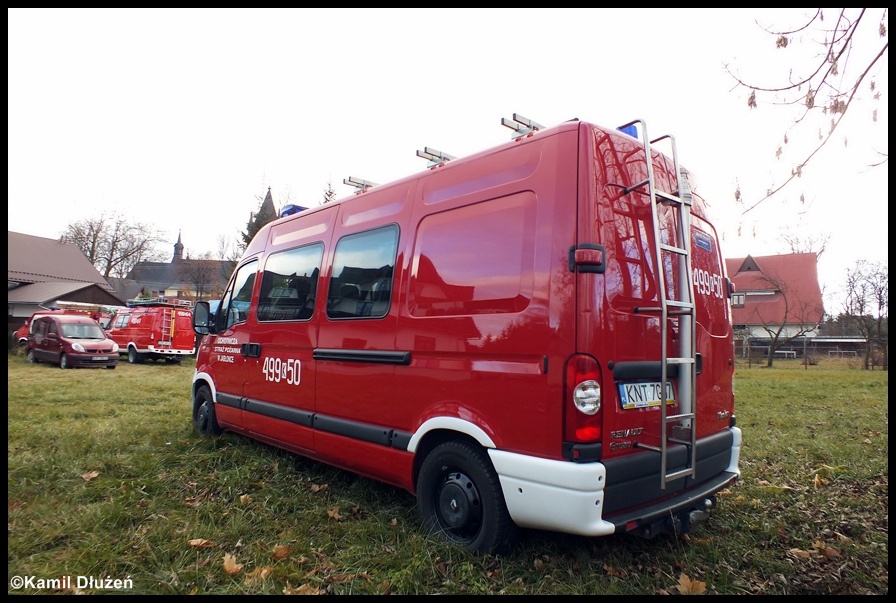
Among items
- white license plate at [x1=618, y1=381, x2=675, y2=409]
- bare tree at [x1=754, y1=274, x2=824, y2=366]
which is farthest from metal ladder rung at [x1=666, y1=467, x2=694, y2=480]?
bare tree at [x1=754, y1=274, x2=824, y2=366]

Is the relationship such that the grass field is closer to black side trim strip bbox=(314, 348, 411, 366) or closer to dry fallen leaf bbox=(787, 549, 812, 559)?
dry fallen leaf bbox=(787, 549, 812, 559)

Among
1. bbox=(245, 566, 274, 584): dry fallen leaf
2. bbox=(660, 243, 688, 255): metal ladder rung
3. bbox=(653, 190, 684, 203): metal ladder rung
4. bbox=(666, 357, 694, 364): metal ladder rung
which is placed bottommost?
bbox=(245, 566, 274, 584): dry fallen leaf

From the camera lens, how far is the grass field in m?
3.11

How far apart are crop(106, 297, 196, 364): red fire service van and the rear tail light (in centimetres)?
1967

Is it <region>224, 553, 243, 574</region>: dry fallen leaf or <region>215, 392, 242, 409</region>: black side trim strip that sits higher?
<region>215, 392, 242, 409</region>: black side trim strip

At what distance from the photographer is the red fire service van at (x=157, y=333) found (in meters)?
20.0

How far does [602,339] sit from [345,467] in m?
2.47

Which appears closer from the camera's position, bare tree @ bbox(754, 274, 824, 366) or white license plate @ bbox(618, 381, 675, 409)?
white license plate @ bbox(618, 381, 675, 409)

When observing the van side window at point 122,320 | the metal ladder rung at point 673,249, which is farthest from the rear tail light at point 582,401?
the van side window at point 122,320

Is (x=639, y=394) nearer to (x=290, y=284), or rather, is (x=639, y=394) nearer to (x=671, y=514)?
(x=671, y=514)

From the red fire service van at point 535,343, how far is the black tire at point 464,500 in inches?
0.5

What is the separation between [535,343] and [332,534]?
2086mm

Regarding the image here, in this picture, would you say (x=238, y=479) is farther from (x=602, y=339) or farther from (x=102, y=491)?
(x=602, y=339)
